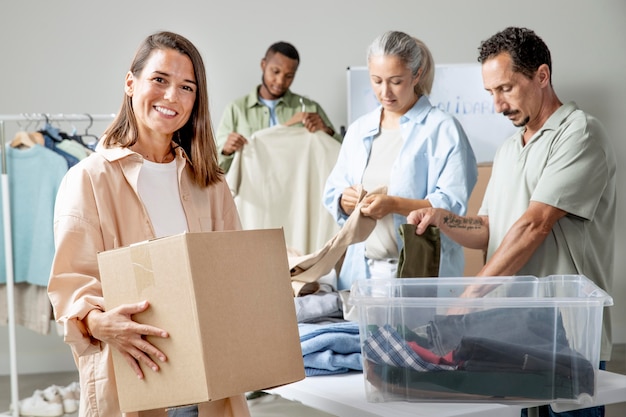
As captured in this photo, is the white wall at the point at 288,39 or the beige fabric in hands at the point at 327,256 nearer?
the beige fabric in hands at the point at 327,256

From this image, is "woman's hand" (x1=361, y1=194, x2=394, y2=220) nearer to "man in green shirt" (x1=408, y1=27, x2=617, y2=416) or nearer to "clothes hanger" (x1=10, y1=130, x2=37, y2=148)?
"man in green shirt" (x1=408, y1=27, x2=617, y2=416)

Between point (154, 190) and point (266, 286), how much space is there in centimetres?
34

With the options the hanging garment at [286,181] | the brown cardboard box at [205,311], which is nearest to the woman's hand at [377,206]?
the brown cardboard box at [205,311]

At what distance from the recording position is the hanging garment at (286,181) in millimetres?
3949

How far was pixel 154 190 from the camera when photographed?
159 cm

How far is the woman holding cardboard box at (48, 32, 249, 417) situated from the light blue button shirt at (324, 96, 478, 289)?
101 centimetres

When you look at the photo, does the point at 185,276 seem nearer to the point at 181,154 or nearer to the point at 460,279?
the point at 181,154

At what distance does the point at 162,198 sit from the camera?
1599 mm

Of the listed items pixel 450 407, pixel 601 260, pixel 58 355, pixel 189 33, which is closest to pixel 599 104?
pixel 189 33

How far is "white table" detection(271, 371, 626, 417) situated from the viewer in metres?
1.47

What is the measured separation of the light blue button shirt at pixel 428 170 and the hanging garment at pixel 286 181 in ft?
3.91

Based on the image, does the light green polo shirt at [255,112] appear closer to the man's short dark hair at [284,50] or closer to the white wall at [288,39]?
the man's short dark hair at [284,50]

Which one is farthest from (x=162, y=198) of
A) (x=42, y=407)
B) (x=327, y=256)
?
(x=42, y=407)

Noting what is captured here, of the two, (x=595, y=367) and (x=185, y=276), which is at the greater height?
(x=185, y=276)
